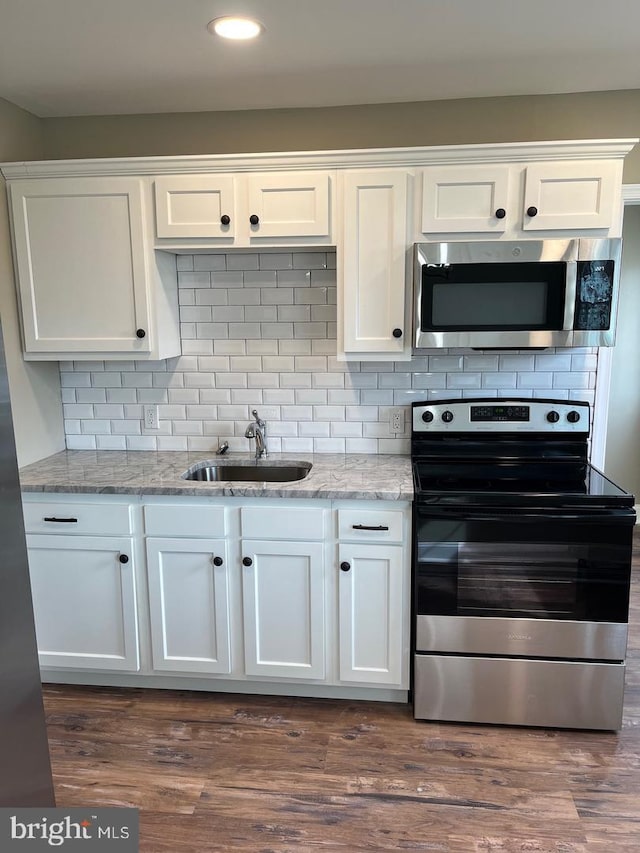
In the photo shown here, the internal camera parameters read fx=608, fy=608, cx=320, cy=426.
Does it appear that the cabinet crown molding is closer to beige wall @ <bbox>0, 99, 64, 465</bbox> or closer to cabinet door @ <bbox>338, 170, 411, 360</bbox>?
cabinet door @ <bbox>338, 170, 411, 360</bbox>

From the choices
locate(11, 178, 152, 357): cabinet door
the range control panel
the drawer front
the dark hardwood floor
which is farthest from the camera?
the range control panel

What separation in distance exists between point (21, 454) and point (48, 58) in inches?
62.4

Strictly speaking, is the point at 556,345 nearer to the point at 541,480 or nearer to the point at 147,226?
the point at 541,480

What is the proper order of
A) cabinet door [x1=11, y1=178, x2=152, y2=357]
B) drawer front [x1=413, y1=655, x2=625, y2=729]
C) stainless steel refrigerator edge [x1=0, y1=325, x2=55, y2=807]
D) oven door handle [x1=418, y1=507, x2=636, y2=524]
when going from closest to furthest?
stainless steel refrigerator edge [x1=0, y1=325, x2=55, y2=807] < oven door handle [x1=418, y1=507, x2=636, y2=524] < drawer front [x1=413, y1=655, x2=625, y2=729] < cabinet door [x1=11, y1=178, x2=152, y2=357]

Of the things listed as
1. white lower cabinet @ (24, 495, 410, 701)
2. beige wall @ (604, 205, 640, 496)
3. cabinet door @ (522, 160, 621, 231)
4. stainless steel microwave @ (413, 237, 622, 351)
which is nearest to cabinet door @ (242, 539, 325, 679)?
white lower cabinet @ (24, 495, 410, 701)

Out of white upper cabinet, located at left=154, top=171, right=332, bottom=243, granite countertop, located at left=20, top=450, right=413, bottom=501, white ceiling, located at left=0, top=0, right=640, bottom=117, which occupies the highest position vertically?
white ceiling, located at left=0, top=0, right=640, bottom=117

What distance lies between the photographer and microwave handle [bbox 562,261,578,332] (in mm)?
2301

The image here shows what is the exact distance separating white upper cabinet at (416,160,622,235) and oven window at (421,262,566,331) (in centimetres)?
17

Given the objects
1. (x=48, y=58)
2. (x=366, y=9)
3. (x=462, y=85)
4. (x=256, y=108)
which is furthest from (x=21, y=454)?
(x=462, y=85)

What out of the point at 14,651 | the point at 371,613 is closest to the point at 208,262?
the point at 371,613

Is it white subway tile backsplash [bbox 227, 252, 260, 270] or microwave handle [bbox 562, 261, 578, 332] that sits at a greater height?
white subway tile backsplash [bbox 227, 252, 260, 270]

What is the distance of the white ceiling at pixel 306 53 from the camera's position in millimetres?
1890

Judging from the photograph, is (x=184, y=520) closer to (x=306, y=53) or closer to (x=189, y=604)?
(x=189, y=604)

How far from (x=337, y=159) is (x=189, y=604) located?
1.87m
